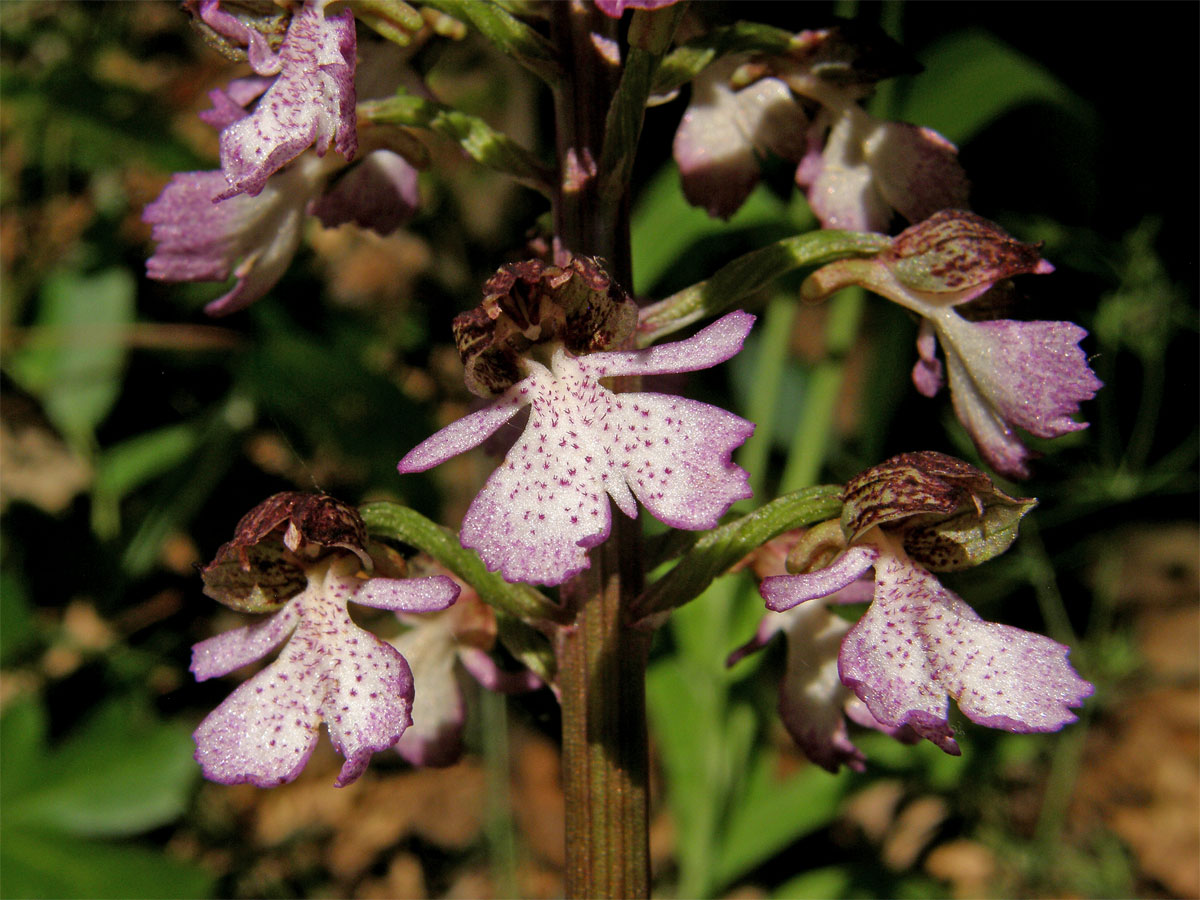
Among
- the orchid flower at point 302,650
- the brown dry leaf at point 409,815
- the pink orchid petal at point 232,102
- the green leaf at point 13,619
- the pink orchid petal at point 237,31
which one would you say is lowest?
the brown dry leaf at point 409,815

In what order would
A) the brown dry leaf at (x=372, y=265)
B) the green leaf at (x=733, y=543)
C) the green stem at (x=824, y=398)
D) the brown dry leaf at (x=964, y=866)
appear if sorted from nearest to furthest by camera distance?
the green leaf at (x=733, y=543)
the green stem at (x=824, y=398)
the brown dry leaf at (x=964, y=866)
the brown dry leaf at (x=372, y=265)

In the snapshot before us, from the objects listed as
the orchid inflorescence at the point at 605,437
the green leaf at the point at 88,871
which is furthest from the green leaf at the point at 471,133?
the green leaf at the point at 88,871

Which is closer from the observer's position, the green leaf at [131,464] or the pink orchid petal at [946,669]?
the pink orchid petal at [946,669]

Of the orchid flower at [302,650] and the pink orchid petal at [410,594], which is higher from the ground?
the pink orchid petal at [410,594]

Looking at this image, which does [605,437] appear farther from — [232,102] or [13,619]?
[13,619]

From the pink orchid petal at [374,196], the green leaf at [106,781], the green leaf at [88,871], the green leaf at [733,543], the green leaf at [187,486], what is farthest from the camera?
the green leaf at [187,486]

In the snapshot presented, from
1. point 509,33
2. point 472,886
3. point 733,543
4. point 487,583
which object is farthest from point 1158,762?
point 509,33

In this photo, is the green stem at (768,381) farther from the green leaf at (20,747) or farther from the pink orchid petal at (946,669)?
the green leaf at (20,747)

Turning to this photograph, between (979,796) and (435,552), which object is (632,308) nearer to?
(435,552)
